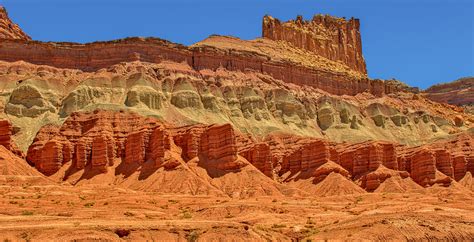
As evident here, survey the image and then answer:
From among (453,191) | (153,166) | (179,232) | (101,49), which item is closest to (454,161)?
(453,191)

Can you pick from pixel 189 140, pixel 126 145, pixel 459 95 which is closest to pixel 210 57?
pixel 189 140

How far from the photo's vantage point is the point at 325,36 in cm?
16750

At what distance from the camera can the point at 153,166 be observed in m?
82.8

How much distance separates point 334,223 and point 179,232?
1631 cm

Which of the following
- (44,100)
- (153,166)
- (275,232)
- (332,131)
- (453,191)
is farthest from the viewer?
(332,131)

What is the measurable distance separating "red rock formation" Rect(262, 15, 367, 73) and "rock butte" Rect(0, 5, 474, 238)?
18.1 metres

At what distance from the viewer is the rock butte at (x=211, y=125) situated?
83.8 metres

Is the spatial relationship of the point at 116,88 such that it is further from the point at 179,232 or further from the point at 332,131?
the point at 179,232

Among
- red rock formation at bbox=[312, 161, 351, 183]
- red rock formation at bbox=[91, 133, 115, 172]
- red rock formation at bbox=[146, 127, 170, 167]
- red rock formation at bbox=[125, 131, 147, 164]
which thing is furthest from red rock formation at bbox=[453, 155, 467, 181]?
red rock formation at bbox=[91, 133, 115, 172]

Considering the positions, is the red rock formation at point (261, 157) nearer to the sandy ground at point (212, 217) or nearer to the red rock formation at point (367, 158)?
the sandy ground at point (212, 217)

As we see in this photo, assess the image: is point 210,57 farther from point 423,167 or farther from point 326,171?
point 423,167

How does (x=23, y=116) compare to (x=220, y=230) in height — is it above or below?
above

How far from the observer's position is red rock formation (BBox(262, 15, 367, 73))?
15650cm

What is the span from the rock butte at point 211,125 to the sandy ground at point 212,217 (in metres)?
5.10
